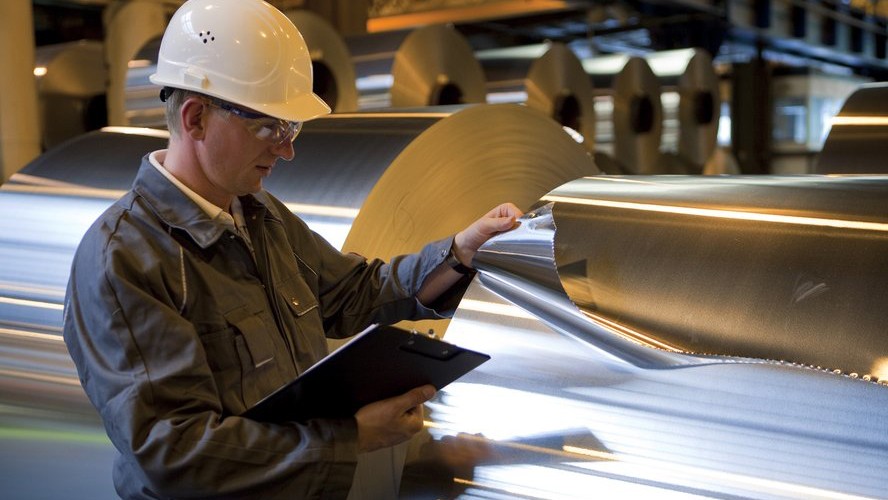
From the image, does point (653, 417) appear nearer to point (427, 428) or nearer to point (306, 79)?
point (427, 428)

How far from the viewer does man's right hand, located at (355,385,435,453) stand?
3.15 ft

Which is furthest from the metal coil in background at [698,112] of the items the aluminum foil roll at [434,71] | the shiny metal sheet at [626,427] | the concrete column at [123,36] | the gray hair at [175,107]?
the gray hair at [175,107]

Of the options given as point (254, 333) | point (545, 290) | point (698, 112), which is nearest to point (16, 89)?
point (254, 333)

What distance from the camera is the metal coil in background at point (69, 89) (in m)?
3.21

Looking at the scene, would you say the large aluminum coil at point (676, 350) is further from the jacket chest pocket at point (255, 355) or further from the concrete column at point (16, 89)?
the concrete column at point (16, 89)

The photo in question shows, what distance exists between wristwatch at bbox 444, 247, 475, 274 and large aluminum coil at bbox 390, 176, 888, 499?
0.07m

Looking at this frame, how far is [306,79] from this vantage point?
3.57 feet

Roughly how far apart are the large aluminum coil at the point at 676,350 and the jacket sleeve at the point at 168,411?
0.17 meters

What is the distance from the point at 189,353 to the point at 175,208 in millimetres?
166

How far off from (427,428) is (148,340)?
322 millimetres

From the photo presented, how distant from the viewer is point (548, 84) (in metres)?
3.97

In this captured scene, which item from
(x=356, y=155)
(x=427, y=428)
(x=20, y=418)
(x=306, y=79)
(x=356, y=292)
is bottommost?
(x=20, y=418)

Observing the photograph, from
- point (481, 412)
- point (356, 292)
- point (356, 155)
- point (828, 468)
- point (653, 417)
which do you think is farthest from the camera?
point (356, 155)

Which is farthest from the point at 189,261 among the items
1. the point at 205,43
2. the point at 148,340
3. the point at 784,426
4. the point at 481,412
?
the point at 784,426
